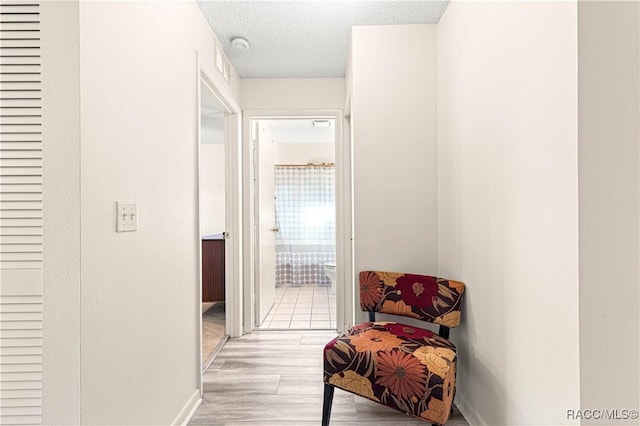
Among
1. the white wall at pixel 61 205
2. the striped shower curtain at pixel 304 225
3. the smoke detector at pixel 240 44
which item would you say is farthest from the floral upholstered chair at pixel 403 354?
the striped shower curtain at pixel 304 225

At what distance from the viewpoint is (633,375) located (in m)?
0.90

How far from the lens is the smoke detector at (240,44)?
2277 millimetres

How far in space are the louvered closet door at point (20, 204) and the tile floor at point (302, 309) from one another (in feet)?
7.12

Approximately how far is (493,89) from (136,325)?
1814 mm

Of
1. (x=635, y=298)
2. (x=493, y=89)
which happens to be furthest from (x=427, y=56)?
(x=635, y=298)

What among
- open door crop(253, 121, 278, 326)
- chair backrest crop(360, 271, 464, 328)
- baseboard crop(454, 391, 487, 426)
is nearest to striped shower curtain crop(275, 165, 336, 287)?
open door crop(253, 121, 278, 326)

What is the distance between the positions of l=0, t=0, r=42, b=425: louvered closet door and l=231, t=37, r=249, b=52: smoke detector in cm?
143

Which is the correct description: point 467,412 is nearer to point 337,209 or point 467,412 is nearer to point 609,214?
point 609,214

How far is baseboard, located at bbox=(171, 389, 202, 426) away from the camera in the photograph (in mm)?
1629

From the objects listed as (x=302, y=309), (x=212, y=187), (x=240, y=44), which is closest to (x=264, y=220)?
(x=302, y=309)

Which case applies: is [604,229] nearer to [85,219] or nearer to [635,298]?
[635,298]

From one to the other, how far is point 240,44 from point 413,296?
2.12m

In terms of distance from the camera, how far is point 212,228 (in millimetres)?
4910

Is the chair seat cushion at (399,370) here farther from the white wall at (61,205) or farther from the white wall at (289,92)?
the white wall at (289,92)
